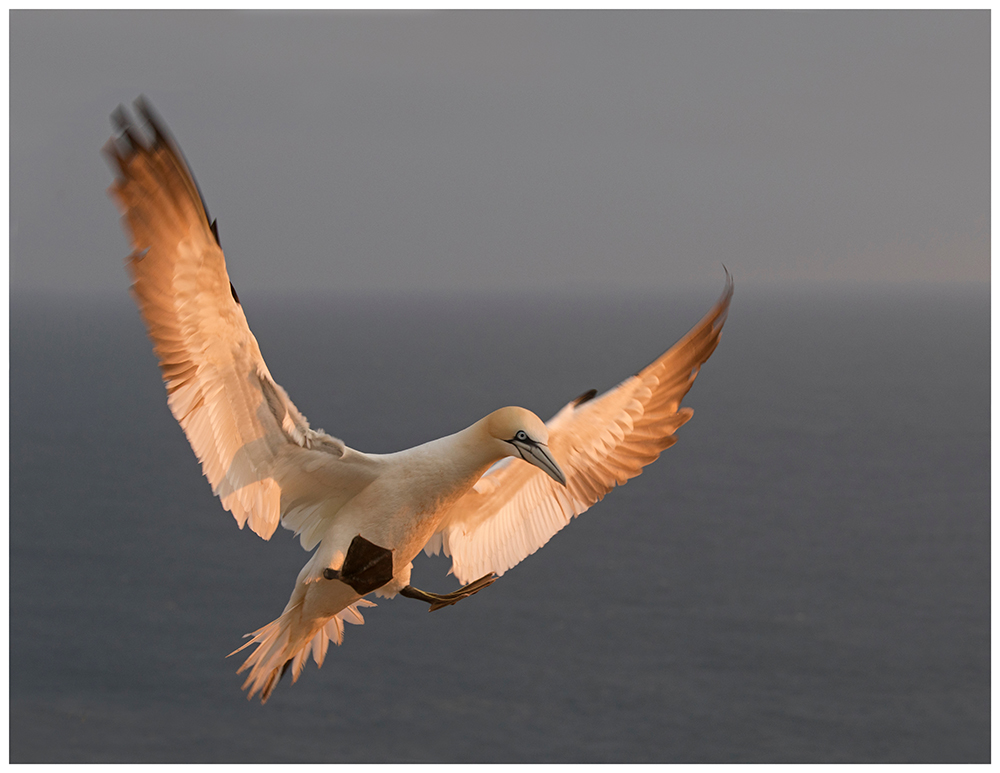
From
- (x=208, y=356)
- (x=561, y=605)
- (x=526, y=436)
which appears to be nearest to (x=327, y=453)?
(x=208, y=356)

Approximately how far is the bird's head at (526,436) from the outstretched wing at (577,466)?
0.80 metres

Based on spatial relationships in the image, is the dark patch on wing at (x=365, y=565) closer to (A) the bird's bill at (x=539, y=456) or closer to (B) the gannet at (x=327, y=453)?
(B) the gannet at (x=327, y=453)

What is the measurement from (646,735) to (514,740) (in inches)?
334

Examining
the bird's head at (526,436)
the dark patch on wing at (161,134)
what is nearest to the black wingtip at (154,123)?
the dark patch on wing at (161,134)

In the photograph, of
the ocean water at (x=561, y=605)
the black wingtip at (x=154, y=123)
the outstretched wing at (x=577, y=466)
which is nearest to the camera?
the black wingtip at (x=154, y=123)

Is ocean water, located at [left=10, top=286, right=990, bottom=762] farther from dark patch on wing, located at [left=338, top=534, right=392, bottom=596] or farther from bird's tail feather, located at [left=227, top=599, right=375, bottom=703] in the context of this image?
dark patch on wing, located at [left=338, top=534, right=392, bottom=596]

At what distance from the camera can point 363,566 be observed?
4.43 meters

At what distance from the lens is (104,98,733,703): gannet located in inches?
146

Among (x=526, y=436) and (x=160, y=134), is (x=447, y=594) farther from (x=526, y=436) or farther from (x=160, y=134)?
(x=160, y=134)

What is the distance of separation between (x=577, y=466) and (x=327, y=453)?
131 centimetres

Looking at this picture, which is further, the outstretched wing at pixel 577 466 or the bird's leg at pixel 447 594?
the outstretched wing at pixel 577 466

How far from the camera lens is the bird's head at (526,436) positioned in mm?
4160

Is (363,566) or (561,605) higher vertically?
(363,566)

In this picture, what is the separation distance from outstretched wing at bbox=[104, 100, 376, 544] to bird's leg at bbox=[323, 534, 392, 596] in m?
0.26
